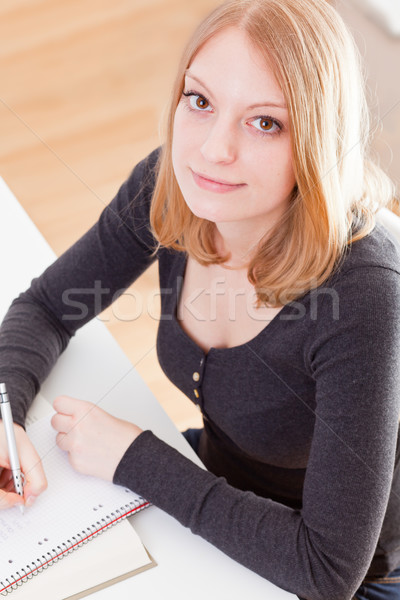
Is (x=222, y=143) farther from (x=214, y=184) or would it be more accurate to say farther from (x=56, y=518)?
(x=56, y=518)

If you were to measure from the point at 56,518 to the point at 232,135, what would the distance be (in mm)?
508

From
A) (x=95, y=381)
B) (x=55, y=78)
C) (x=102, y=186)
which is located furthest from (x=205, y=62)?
(x=55, y=78)

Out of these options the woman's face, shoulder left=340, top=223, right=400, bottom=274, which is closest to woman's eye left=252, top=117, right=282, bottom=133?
the woman's face

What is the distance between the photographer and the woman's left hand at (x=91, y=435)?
94 cm

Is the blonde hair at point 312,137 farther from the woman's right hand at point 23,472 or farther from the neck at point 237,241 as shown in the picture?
the woman's right hand at point 23,472

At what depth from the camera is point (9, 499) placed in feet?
2.91

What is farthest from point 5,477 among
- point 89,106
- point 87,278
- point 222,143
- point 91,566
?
point 89,106

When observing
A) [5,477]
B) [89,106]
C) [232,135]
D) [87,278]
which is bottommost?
[89,106]

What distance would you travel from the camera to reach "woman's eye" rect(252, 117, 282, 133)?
0.89 metres

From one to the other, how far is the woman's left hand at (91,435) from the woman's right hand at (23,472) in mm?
45

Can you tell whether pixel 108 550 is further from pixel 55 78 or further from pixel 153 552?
pixel 55 78

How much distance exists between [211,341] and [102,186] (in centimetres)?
155

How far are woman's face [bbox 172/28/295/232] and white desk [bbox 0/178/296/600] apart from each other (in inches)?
11.5

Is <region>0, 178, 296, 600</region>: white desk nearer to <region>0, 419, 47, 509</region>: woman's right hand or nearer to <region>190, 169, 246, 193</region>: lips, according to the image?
<region>0, 419, 47, 509</region>: woman's right hand
